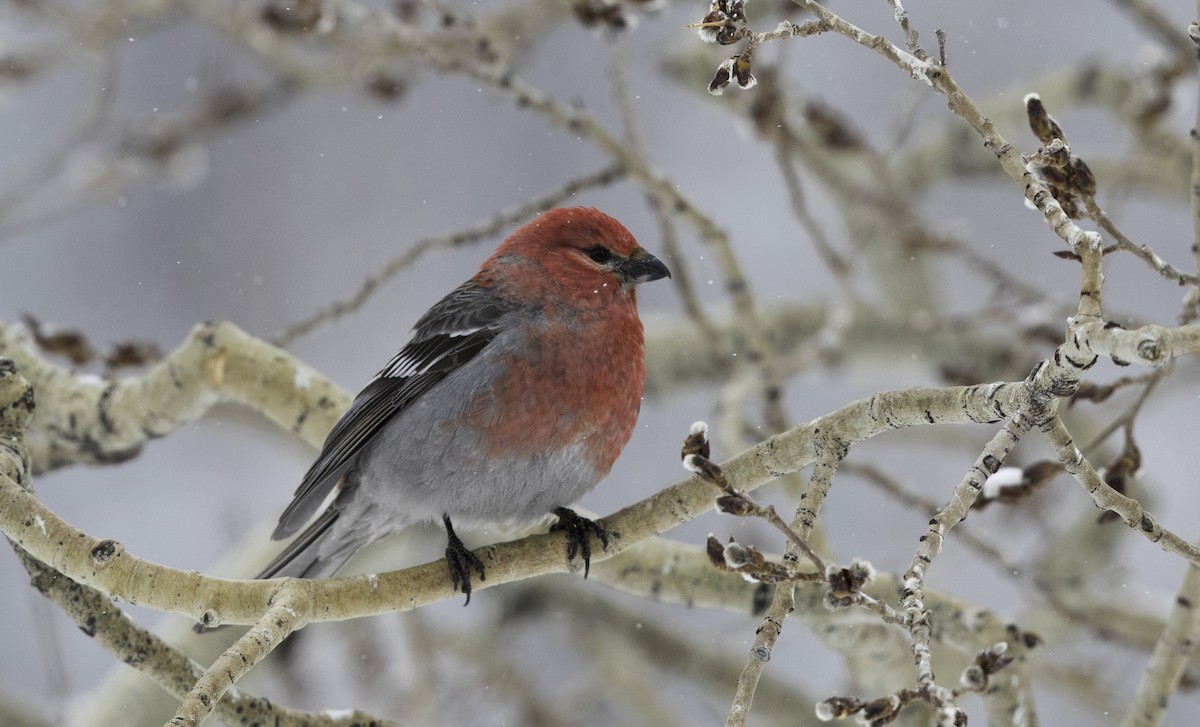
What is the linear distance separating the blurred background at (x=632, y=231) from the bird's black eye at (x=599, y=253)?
655 mm

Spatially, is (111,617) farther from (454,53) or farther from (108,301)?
(108,301)

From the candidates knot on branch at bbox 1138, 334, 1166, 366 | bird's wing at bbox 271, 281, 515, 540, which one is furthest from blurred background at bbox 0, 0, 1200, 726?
knot on branch at bbox 1138, 334, 1166, 366

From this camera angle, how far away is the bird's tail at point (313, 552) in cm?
377

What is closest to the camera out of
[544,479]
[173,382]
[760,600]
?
[544,479]

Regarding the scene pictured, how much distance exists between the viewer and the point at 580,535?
334 cm

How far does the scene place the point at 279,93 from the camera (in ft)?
24.2

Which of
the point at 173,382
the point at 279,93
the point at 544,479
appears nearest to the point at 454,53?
the point at 173,382

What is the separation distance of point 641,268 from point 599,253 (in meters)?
0.16

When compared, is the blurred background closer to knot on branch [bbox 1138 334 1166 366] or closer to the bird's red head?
the bird's red head

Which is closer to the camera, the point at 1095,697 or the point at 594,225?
the point at 594,225

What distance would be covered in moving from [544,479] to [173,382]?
5.14ft

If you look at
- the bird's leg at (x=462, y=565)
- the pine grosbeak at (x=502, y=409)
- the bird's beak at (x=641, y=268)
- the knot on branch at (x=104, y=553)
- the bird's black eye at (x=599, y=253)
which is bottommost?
the knot on branch at (x=104, y=553)

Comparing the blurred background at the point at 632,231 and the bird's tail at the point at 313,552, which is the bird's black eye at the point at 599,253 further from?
the bird's tail at the point at 313,552

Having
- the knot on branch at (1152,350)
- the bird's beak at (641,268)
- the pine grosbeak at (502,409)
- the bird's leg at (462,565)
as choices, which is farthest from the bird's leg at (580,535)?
the knot on branch at (1152,350)
